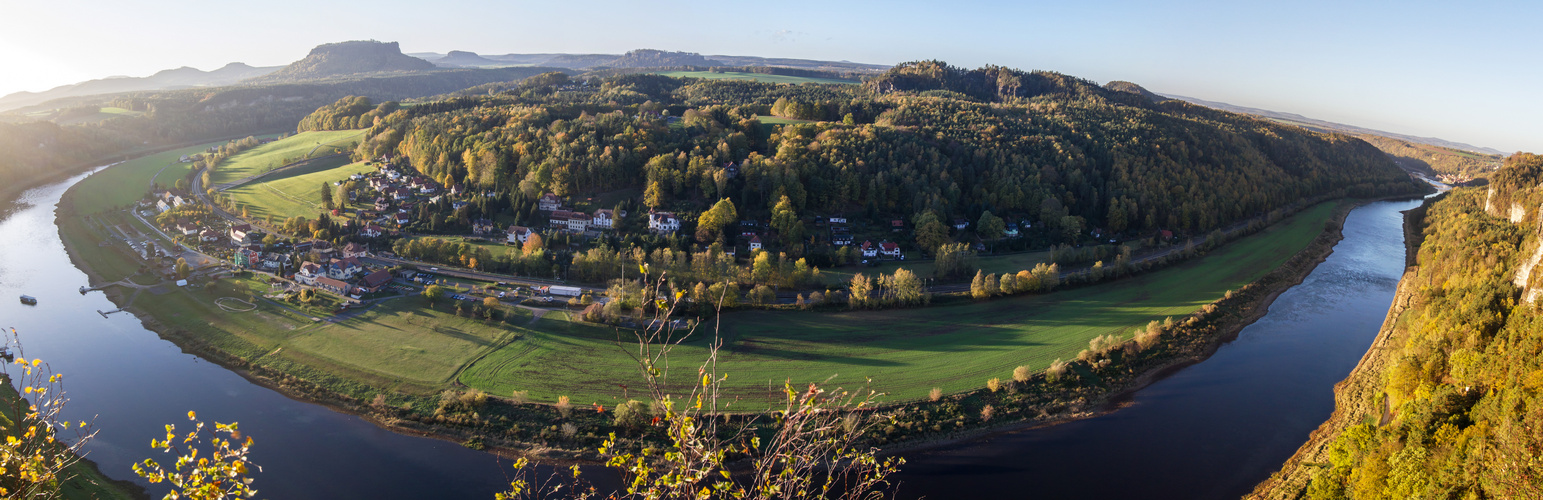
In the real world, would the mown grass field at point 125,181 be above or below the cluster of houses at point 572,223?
below

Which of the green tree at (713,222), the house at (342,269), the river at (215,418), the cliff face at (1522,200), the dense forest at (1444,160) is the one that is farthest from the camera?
the dense forest at (1444,160)

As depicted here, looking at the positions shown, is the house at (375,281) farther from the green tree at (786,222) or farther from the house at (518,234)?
the green tree at (786,222)

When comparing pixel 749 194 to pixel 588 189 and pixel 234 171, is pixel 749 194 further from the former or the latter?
pixel 234 171

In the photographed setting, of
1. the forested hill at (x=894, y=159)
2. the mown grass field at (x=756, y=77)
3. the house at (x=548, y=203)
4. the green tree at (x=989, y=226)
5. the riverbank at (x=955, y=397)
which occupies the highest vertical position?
the mown grass field at (x=756, y=77)

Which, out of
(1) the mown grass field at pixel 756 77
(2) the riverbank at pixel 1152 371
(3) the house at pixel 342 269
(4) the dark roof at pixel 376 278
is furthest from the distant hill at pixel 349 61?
(2) the riverbank at pixel 1152 371

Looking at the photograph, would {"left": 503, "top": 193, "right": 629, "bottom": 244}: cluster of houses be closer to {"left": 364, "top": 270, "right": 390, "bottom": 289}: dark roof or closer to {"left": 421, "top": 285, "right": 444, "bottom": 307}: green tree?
{"left": 364, "top": 270, "right": 390, "bottom": 289}: dark roof

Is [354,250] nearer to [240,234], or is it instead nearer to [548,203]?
[240,234]

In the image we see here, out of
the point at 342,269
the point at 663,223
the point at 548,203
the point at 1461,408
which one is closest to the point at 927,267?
the point at 663,223

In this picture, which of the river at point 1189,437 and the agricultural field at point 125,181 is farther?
the agricultural field at point 125,181

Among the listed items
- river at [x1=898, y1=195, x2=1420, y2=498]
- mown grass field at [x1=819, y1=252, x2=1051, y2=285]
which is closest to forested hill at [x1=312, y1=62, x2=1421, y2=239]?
mown grass field at [x1=819, y1=252, x2=1051, y2=285]
